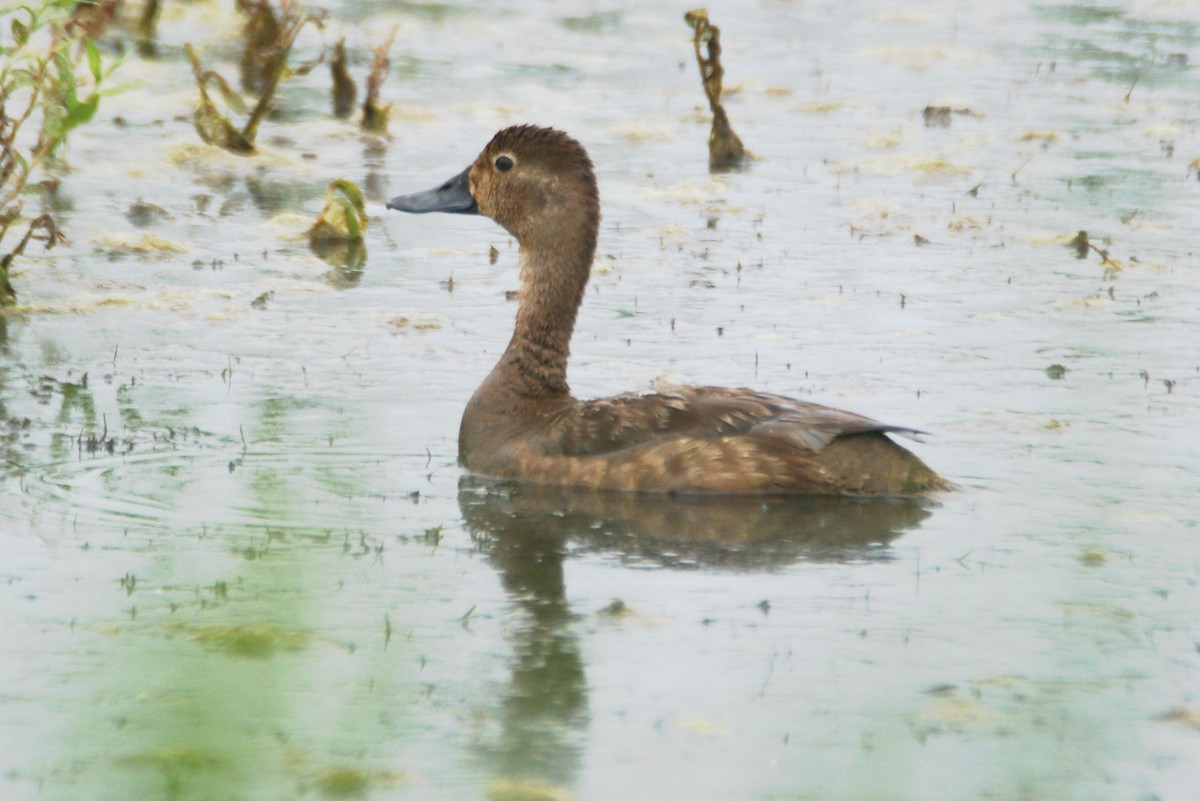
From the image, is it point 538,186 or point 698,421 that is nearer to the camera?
point 698,421

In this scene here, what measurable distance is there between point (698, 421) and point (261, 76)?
323 inches

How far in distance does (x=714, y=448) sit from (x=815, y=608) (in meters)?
1.45

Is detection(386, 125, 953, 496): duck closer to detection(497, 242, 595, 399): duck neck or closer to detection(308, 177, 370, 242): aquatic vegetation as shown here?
detection(497, 242, 595, 399): duck neck

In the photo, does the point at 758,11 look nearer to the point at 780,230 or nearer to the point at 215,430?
the point at 780,230

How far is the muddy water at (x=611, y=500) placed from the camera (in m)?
4.81

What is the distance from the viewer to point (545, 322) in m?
8.04

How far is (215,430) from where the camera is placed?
7.61 meters

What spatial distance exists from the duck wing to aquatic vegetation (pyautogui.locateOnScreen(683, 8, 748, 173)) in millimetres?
5139

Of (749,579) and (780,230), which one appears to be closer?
(749,579)

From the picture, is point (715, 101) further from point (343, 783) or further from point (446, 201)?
point (343, 783)

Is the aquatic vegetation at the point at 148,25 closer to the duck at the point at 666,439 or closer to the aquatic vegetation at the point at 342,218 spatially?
the aquatic vegetation at the point at 342,218

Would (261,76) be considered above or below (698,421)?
above

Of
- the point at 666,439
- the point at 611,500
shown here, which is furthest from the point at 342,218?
the point at 611,500

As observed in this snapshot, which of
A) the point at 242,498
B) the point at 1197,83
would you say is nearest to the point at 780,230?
the point at 242,498
